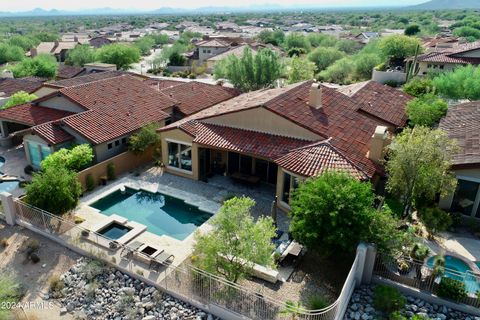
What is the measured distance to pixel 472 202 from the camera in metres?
19.5

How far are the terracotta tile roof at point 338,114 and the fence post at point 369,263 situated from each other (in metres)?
6.27

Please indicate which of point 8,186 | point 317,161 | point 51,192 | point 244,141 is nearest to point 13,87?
point 8,186

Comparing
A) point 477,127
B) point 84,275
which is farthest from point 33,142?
point 477,127

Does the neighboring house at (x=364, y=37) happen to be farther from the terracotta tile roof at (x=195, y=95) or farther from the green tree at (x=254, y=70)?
the terracotta tile roof at (x=195, y=95)

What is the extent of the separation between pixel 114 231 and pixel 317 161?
11672 mm

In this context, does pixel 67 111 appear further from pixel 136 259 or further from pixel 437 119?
pixel 437 119

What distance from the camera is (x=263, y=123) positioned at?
955 inches

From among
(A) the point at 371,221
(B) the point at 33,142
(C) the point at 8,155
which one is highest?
(A) the point at 371,221

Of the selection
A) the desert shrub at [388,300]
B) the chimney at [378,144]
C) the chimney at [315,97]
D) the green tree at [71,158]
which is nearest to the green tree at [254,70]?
the chimney at [315,97]

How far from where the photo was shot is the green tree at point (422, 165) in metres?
17.7

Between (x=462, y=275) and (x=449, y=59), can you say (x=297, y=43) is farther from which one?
(x=462, y=275)

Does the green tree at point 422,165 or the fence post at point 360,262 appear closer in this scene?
the fence post at point 360,262

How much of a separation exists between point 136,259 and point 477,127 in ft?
71.3

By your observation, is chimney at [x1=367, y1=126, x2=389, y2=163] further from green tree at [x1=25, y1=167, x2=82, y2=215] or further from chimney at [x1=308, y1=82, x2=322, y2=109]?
green tree at [x1=25, y1=167, x2=82, y2=215]
